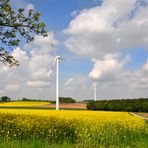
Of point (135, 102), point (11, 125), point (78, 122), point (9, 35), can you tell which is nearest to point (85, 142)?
point (11, 125)

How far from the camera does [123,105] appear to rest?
307 feet

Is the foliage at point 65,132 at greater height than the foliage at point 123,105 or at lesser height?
lesser

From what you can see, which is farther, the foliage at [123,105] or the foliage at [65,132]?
the foliage at [123,105]

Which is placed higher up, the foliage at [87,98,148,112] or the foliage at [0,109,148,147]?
the foliage at [87,98,148,112]

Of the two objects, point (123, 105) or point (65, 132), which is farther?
point (123, 105)

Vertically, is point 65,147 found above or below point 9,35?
below

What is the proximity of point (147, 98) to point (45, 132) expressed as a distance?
7890 centimetres

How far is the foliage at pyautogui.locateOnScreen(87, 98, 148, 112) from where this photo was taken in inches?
3563

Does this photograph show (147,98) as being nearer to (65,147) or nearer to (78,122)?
(78,122)

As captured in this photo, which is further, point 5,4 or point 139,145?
point 5,4

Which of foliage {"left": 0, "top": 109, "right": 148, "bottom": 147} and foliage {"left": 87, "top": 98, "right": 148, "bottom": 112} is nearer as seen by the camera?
foliage {"left": 0, "top": 109, "right": 148, "bottom": 147}

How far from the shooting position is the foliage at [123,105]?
9050 cm

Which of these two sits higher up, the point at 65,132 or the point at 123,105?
the point at 123,105

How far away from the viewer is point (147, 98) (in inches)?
3755
